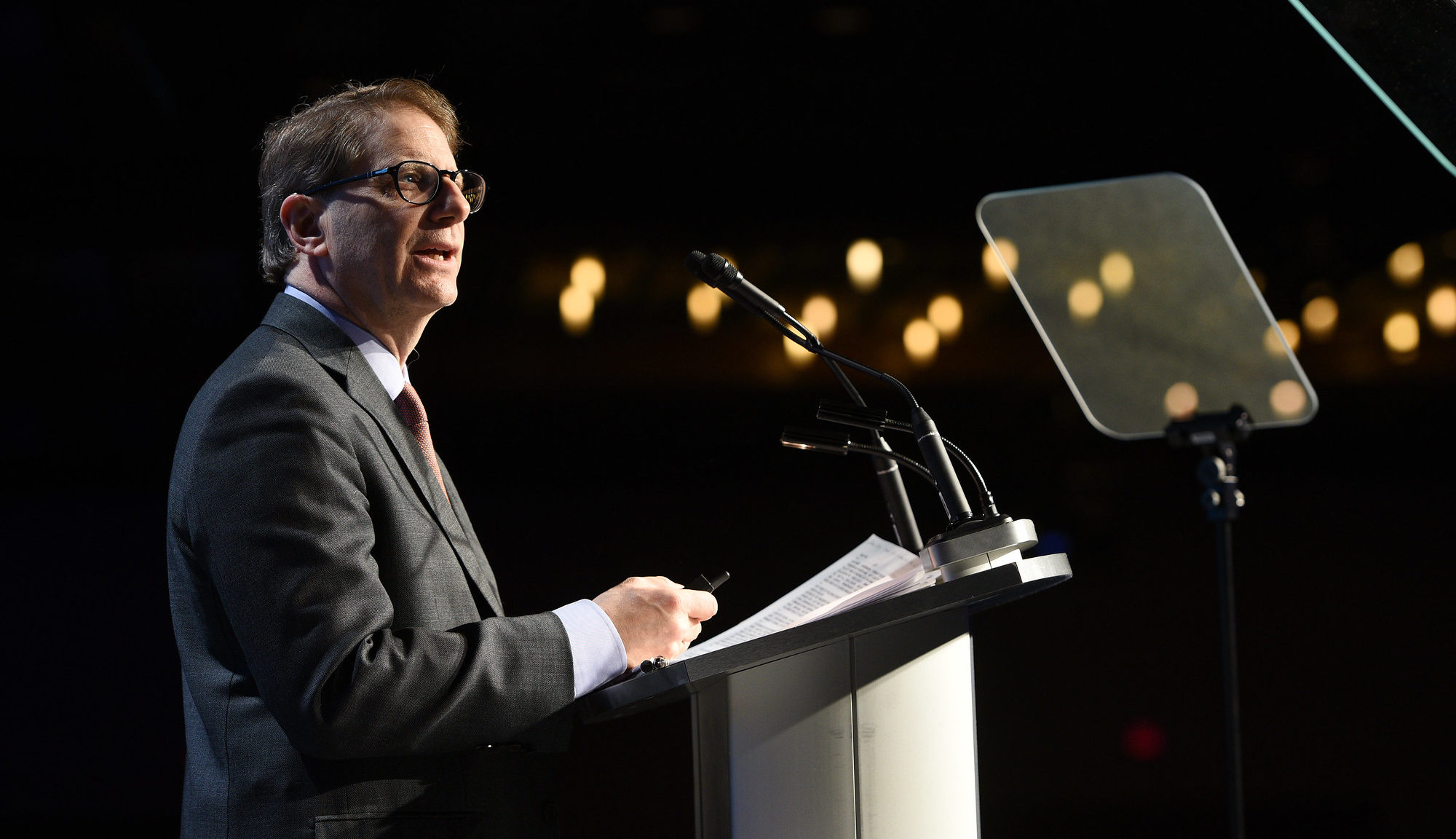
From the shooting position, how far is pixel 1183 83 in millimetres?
2674

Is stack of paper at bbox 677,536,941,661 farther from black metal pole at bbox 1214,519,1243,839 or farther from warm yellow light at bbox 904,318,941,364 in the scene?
warm yellow light at bbox 904,318,941,364

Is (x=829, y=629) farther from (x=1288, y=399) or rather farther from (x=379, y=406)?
(x=1288, y=399)

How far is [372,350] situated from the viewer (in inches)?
53.7

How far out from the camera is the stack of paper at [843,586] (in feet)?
3.67

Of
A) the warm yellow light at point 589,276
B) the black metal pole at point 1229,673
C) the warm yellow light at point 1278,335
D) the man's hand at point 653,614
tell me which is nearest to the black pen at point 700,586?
the man's hand at point 653,614

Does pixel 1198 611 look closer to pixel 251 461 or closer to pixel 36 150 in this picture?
pixel 251 461

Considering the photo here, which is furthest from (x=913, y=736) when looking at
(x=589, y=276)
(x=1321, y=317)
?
(x=1321, y=317)

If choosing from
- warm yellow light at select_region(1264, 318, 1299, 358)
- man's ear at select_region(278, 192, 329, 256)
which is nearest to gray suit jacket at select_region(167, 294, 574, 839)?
man's ear at select_region(278, 192, 329, 256)

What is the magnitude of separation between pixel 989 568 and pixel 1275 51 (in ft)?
7.38

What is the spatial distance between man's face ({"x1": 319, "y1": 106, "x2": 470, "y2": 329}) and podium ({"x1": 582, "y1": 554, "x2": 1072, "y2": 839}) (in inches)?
24.0

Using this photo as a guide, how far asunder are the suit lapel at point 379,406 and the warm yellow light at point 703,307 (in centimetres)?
146

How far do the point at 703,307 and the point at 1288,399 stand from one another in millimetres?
1456

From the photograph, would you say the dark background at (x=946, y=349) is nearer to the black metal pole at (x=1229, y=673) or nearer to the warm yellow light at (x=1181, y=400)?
the warm yellow light at (x=1181, y=400)

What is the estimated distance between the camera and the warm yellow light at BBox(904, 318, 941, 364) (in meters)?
2.74
